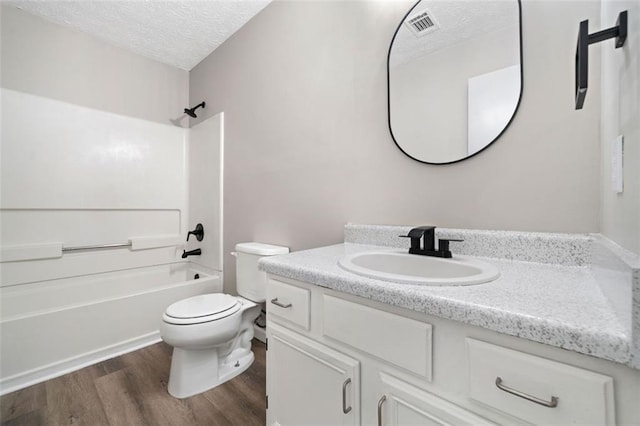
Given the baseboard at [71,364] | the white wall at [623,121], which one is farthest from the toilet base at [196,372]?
the white wall at [623,121]

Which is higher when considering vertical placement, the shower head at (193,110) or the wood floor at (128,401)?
the shower head at (193,110)

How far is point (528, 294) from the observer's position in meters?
0.59

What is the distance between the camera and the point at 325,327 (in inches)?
33.1

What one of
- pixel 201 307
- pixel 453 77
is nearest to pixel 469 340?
pixel 453 77

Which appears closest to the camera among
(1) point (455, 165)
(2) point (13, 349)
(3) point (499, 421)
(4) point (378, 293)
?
(3) point (499, 421)

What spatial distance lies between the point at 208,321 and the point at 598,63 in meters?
1.92

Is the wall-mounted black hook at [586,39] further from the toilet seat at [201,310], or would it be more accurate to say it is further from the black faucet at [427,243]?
the toilet seat at [201,310]

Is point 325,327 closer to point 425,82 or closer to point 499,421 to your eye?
point 499,421

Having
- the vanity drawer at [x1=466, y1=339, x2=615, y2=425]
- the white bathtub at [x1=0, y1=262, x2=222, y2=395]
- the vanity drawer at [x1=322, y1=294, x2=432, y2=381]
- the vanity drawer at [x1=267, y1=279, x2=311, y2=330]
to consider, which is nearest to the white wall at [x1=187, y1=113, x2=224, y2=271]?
the white bathtub at [x1=0, y1=262, x2=222, y2=395]

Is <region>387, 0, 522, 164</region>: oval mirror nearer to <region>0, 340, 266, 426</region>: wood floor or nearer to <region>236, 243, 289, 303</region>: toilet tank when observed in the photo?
<region>236, 243, 289, 303</region>: toilet tank

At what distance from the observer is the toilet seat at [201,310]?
143 cm

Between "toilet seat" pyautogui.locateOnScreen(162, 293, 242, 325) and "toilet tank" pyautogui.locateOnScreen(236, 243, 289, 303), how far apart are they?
0.13m

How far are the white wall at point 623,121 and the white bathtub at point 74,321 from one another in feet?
7.94

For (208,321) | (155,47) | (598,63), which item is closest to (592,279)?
(598,63)
